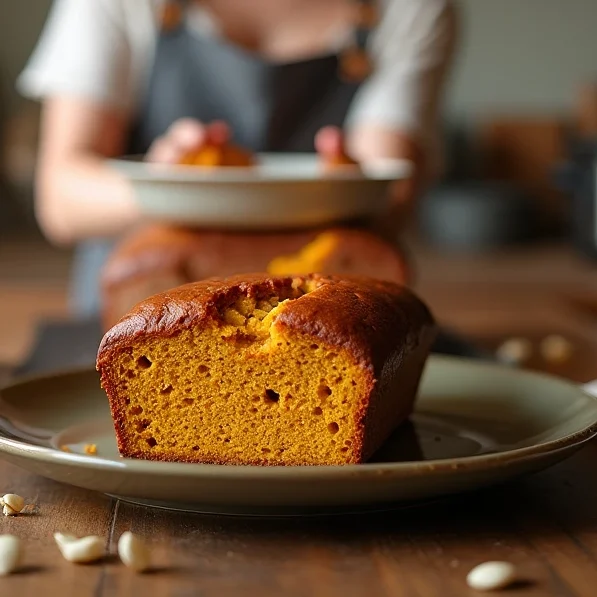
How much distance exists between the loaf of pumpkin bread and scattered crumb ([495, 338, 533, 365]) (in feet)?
2.18

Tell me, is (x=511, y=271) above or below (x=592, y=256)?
below

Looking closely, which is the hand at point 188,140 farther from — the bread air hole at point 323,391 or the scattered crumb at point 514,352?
the bread air hole at point 323,391

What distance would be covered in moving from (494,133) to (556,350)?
13.1 feet

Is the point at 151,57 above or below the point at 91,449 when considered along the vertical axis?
above

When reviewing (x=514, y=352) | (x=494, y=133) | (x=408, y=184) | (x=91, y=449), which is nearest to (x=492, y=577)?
(x=91, y=449)

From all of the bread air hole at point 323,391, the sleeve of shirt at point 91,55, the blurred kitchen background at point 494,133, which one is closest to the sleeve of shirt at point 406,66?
the sleeve of shirt at point 91,55

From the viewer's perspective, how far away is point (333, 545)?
2.34ft

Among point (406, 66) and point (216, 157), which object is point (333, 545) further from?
point (406, 66)

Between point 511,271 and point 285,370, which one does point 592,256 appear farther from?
point 285,370

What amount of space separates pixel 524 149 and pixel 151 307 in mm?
4729

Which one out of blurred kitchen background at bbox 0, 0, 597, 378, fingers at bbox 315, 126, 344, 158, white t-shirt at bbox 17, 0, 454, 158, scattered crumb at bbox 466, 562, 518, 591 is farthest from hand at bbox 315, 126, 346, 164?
blurred kitchen background at bbox 0, 0, 597, 378

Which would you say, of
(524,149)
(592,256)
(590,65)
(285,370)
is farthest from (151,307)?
(590,65)

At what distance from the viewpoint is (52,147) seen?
7.38 ft

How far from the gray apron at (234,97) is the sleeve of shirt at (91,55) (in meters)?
0.09
